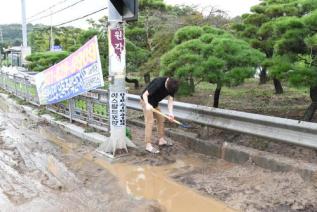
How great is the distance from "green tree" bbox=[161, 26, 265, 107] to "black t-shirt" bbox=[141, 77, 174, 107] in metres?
0.40

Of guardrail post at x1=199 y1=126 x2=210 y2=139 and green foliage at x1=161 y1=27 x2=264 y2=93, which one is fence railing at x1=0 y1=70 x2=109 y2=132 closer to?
green foliage at x1=161 y1=27 x2=264 y2=93

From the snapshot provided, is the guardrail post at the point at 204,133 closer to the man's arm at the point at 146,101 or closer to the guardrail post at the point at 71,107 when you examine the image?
the man's arm at the point at 146,101

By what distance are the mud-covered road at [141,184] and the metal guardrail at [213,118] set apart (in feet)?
1.73

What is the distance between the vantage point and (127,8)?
233 inches

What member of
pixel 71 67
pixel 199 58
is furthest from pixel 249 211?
pixel 71 67

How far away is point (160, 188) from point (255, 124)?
5.55ft

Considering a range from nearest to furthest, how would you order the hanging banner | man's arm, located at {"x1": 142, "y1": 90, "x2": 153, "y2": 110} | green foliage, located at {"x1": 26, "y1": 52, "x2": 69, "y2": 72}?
1. man's arm, located at {"x1": 142, "y1": 90, "x2": 153, "y2": 110}
2. the hanging banner
3. green foliage, located at {"x1": 26, "y1": 52, "x2": 69, "y2": 72}

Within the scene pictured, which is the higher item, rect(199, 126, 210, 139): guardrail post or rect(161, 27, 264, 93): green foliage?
rect(161, 27, 264, 93): green foliage

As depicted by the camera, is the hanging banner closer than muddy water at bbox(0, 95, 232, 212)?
No

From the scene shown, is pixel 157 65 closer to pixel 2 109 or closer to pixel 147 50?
pixel 147 50

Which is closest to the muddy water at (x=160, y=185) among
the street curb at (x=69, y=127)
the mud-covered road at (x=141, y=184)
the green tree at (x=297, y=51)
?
the mud-covered road at (x=141, y=184)

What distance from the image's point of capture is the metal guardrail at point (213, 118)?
4.83 m

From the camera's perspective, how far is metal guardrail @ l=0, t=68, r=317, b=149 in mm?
4828

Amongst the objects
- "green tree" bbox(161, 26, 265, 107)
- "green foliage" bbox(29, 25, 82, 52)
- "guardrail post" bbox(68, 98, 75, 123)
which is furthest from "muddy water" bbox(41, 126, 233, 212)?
"green foliage" bbox(29, 25, 82, 52)
